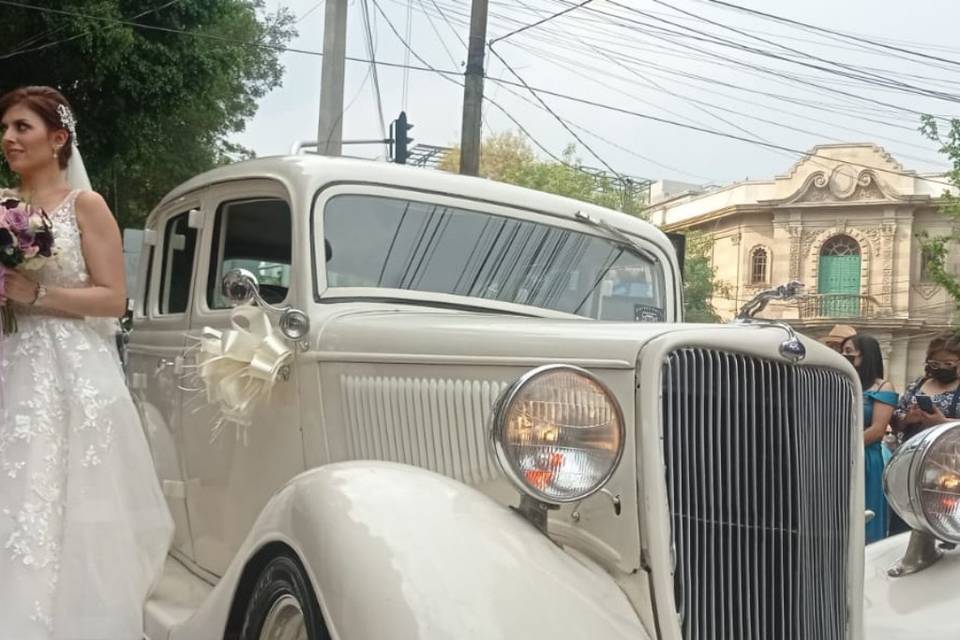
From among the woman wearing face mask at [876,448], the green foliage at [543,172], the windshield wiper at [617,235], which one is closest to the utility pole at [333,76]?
the woman wearing face mask at [876,448]

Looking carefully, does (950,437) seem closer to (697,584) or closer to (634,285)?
(697,584)

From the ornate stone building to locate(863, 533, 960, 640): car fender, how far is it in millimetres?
26180

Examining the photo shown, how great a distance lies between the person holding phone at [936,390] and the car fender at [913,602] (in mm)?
1892

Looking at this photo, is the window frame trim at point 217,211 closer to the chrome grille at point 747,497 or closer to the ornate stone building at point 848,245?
the chrome grille at point 747,497

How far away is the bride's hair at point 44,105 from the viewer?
3.05 m

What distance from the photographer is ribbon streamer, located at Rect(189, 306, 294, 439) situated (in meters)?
2.89

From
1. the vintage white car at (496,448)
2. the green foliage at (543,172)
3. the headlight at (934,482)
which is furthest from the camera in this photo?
the green foliage at (543,172)

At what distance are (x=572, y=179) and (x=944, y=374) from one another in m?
20.7

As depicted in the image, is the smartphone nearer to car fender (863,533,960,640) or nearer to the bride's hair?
car fender (863,533,960,640)

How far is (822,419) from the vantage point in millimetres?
2258

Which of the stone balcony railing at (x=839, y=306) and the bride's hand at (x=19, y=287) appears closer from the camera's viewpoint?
the bride's hand at (x=19, y=287)

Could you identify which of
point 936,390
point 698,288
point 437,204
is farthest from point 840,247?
point 437,204

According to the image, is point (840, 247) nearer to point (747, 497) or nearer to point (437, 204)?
point (437, 204)

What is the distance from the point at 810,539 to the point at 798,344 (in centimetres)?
45
